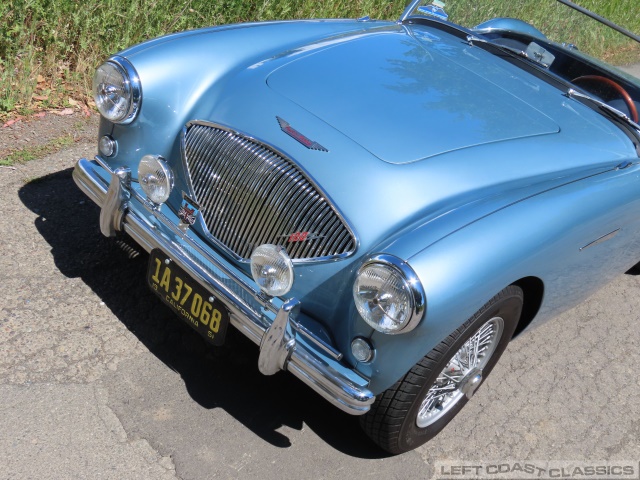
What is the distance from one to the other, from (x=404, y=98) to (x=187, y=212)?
104cm

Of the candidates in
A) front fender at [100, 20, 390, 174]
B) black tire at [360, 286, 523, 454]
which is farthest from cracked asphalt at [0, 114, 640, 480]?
front fender at [100, 20, 390, 174]

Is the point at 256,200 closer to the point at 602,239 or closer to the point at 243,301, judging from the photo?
the point at 243,301

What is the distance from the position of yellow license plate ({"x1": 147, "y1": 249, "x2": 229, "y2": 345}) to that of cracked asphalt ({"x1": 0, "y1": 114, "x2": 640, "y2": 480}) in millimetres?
367

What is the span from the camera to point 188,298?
287 centimetres

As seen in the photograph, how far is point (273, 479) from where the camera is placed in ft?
9.04

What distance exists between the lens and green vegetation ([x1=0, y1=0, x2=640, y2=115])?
441cm

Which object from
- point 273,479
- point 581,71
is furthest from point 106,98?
point 581,71

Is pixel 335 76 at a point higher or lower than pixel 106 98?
higher

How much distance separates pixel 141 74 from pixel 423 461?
1981 mm

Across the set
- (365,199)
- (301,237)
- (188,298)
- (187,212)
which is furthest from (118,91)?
(365,199)

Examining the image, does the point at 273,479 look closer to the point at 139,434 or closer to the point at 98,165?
the point at 139,434

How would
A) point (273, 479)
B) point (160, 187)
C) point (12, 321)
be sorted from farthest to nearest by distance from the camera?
point (12, 321)
point (160, 187)
point (273, 479)

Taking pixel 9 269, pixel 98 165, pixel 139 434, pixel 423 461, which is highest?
pixel 98 165

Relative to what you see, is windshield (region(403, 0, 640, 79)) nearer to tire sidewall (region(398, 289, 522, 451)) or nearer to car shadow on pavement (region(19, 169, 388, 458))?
tire sidewall (region(398, 289, 522, 451))
